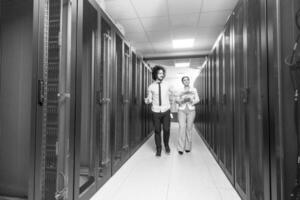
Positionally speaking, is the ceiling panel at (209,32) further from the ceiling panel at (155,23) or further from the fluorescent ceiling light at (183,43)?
the ceiling panel at (155,23)

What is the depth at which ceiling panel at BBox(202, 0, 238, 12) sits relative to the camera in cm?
325

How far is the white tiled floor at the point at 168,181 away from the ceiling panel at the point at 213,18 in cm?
271

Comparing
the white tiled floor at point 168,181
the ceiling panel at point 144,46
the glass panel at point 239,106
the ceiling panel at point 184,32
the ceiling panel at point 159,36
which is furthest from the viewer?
the ceiling panel at point 144,46

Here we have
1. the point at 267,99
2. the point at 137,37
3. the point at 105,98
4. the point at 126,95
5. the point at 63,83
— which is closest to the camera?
the point at 267,99

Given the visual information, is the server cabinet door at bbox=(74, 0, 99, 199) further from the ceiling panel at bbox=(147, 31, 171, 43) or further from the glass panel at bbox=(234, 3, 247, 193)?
the ceiling panel at bbox=(147, 31, 171, 43)

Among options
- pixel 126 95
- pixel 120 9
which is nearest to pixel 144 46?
pixel 120 9

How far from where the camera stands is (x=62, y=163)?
4.75ft

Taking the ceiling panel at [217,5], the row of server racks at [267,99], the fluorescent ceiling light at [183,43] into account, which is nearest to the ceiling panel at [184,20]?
the ceiling panel at [217,5]

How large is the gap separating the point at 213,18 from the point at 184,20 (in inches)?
23.3

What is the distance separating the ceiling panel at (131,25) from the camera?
3.99 metres

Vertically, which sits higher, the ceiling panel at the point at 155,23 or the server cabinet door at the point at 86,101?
the ceiling panel at the point at 155,23

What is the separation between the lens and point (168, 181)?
A: 7.14 ft

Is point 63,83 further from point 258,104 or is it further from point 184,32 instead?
point 184,32

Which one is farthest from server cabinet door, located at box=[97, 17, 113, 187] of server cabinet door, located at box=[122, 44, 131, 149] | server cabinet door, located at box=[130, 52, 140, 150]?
server cabinet door, located at box=[130, 52, 140, 150]
